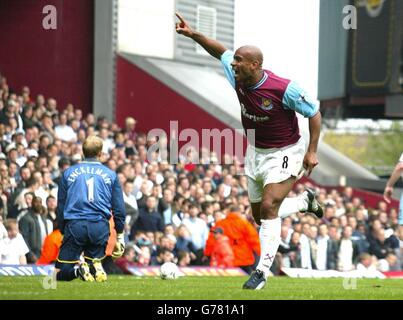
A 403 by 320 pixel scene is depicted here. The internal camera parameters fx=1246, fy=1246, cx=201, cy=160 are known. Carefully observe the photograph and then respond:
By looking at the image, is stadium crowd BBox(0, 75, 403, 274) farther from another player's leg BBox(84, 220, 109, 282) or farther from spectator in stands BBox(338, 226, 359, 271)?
another player's leg BBox(84, 220, 109, 282)

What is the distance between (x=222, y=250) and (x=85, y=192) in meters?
7.27

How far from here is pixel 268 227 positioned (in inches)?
522

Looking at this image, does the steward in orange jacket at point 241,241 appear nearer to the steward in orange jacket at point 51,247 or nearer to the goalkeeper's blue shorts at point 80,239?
the steward in orange jacket at point 51,247

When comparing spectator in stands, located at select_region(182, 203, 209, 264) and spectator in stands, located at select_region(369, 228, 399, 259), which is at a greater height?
spectator in stands, located at select_region(182, 203, 209, 264)

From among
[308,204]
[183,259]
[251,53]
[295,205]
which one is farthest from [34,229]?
[251,53]

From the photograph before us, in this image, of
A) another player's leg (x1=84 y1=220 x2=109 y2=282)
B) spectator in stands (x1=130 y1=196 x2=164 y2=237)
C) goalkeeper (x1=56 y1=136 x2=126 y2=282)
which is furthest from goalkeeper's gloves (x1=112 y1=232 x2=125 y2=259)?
spectator in stands (x1=130 y1=196 x2=164 y2=237)

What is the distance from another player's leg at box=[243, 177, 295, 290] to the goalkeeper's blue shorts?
6.23ft

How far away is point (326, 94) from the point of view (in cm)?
3291

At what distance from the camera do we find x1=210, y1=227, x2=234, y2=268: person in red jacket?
20844mm

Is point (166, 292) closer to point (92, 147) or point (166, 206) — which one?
point (92, 147)
